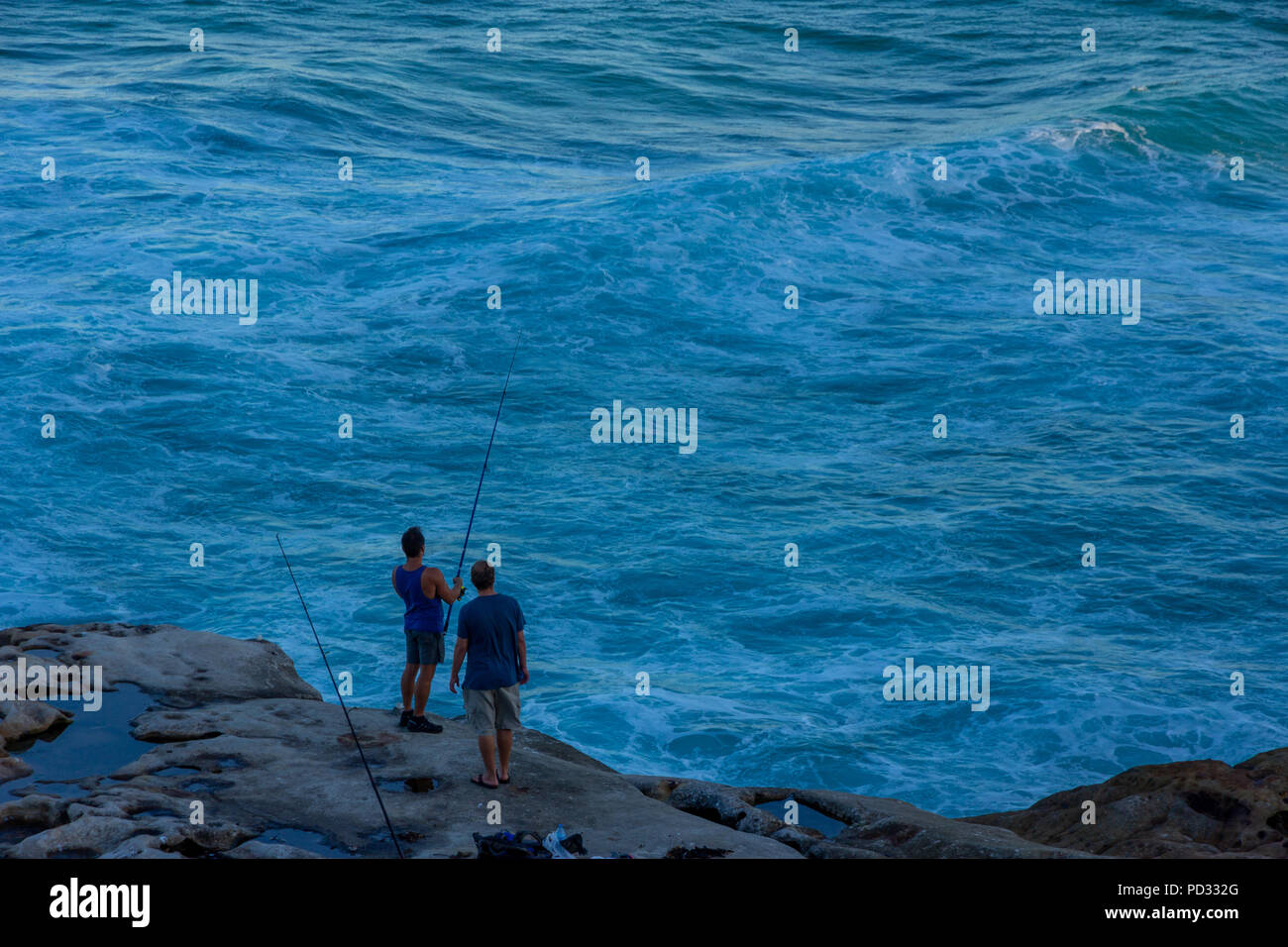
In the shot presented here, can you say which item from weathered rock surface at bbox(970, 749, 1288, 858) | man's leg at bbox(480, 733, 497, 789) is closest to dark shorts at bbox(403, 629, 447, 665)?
man's leg at bbox(480, 733, 497, 789)

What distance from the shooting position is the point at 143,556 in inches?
552

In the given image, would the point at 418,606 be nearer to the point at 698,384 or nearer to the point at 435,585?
the point at 435,585

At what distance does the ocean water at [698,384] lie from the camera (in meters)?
12.3

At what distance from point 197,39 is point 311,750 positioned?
30760 mm

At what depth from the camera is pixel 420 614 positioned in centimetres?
866

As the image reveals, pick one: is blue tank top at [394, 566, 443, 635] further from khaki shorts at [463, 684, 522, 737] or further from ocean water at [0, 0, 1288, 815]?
ocean water at [0, 0, 1288, 815]

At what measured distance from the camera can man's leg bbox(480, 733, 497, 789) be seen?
7809 millimetres

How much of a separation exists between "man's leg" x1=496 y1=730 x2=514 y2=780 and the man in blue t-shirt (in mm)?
13

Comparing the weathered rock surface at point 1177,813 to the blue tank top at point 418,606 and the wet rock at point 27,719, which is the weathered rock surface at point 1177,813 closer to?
the blue tank top at point 418,606

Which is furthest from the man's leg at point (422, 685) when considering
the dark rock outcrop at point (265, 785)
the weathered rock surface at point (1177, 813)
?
the weathered rock surface at point (1177, 813)

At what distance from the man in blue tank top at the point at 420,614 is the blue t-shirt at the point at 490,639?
68cm

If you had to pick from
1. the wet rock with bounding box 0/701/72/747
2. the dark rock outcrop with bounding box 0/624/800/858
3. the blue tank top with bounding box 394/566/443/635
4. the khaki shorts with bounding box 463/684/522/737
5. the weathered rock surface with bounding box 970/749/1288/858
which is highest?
the blue tank top with bounding box 394/566/443/635

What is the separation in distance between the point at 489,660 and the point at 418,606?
3.52 ft

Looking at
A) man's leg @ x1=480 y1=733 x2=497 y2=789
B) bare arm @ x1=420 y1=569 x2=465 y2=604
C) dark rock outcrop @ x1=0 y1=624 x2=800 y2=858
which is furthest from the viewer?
bare arm @ x1=420 y1=569 x2=465 y2=604
